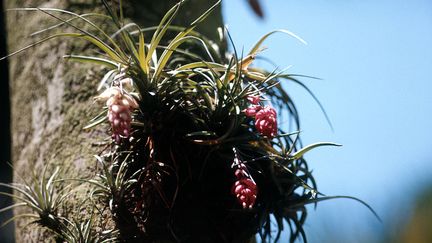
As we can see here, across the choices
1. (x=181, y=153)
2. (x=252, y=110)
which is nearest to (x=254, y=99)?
(x=252, y=110)

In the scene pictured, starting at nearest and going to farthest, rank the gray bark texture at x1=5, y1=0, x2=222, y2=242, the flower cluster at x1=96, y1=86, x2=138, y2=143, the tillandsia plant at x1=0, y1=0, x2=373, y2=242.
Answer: the flower cluster at x1=96, y1=86, x2=138, y2=143
the tillandsia plant at x1=0, y1=0, x2=373, y2=242
the gray bark texture at x1=5, y1=0, x2=222, y2=242

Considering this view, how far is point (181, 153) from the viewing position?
1188 mm

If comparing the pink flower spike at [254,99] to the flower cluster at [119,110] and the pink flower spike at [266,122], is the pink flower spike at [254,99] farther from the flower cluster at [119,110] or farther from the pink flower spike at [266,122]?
the flower cluster at [119,110]

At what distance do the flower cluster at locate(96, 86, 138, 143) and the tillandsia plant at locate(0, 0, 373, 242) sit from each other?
0.05ft

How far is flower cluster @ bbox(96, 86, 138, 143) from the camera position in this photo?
1.03m

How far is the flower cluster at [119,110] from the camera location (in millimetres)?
1031

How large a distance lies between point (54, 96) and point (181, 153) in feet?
1.29

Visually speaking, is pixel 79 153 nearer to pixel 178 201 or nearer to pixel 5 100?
pixel 178 201

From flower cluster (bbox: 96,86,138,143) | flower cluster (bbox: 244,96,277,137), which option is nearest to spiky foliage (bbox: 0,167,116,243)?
flower cluster (bbox: 96,86,138,143)

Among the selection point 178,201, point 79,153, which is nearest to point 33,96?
point 79,153

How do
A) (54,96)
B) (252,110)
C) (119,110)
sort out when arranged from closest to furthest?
(119,110), (252,110), (54,96)

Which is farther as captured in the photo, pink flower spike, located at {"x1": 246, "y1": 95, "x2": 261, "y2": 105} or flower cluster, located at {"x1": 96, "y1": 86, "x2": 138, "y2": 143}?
pink flower spike, located at {"x1": 246, "y1": 95, "x2": 261, "y2": 105}

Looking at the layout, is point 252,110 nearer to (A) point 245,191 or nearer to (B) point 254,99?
(B) point 254,99

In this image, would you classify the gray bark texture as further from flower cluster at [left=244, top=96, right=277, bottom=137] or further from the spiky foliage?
flower cluster at [left=244, top=96, right=277, bottom=137]
